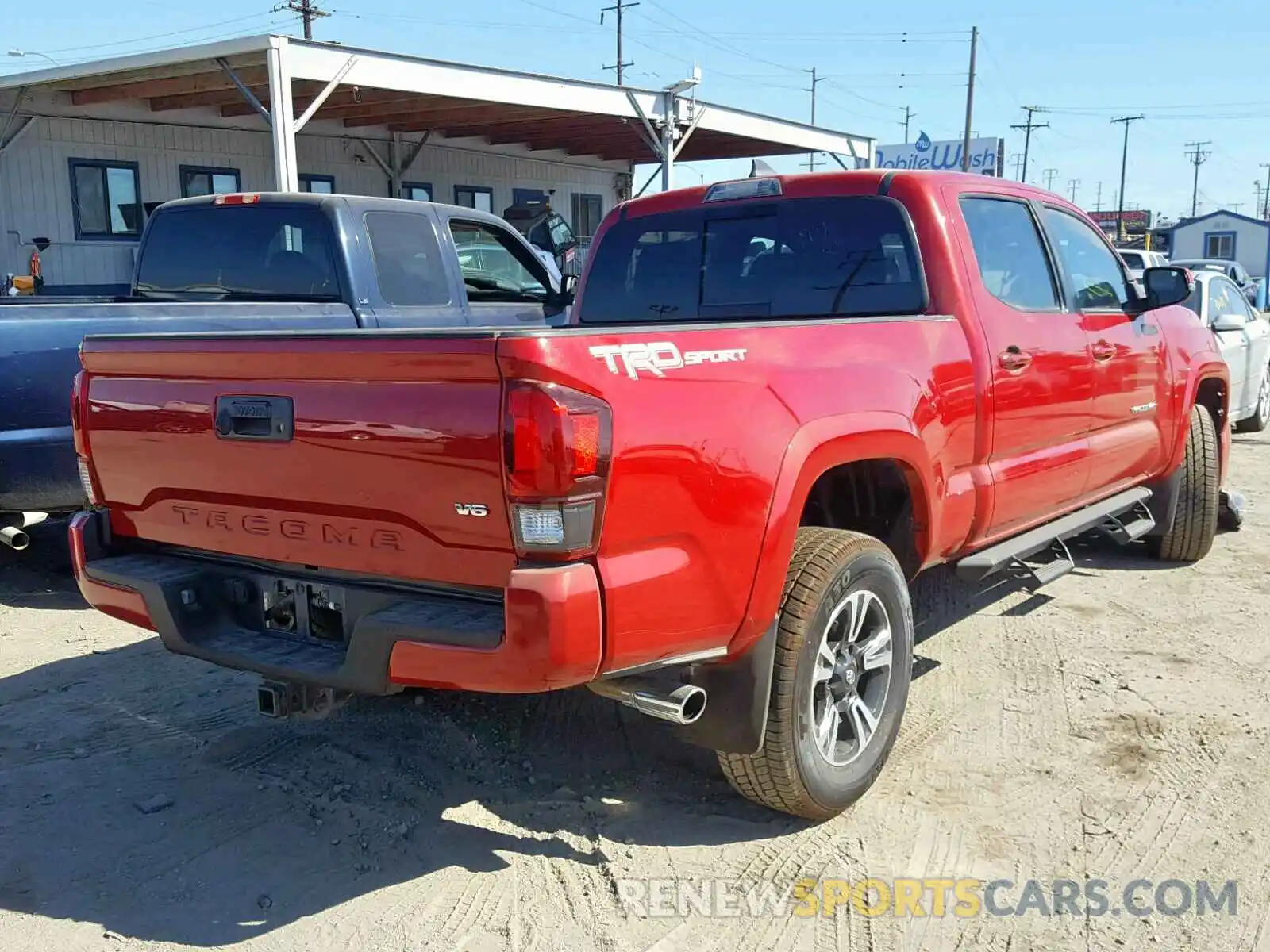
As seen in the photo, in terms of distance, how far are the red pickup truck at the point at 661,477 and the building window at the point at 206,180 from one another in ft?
45.2

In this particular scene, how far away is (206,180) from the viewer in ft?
54.3

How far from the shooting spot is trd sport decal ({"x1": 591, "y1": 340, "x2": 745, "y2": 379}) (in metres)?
2.63

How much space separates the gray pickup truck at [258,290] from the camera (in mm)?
5359

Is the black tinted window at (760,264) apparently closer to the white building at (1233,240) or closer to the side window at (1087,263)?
the side window at (1087,263)

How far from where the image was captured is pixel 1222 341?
9828 mm

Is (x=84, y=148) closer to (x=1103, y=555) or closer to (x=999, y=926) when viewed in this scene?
(x=1103, y=555)

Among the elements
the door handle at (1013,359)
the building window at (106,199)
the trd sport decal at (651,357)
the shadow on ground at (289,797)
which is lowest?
the shadow on ground at (289,797)

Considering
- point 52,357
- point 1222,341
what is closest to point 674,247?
point 52,357

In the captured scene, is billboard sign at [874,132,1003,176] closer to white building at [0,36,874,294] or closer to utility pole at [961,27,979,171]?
utility pole at [961,27,979,171]

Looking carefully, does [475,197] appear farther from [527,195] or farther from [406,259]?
[406,259]

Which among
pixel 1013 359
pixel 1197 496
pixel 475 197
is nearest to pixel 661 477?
pixel 1013 359

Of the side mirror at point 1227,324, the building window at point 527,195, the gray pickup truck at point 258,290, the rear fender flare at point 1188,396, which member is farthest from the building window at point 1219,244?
the gray pickup truck at point 258,290

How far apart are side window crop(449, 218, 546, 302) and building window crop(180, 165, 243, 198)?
34.2 ft

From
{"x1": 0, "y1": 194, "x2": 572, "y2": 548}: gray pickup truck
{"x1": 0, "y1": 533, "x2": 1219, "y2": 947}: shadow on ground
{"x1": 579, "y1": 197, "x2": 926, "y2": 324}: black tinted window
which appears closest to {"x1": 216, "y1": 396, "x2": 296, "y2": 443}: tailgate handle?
{"x1": 0, "y1": 533, "x2": 1219, "y2": 947}: shadow on ground
